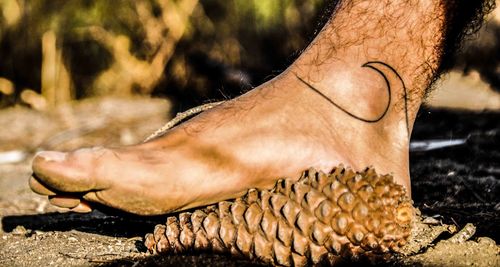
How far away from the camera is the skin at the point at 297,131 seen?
1329 mm

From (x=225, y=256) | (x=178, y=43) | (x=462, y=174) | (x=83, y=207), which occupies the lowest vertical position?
(x=225, y=256)

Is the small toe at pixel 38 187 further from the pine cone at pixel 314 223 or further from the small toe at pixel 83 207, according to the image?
the pine cone at pixel 314 223

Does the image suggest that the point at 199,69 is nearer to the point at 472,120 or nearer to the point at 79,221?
the point at 472,120

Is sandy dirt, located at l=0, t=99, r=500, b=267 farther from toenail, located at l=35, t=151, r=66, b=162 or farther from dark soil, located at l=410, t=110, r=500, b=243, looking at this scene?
toenail, located at l=35, t=151, r=66, b=162

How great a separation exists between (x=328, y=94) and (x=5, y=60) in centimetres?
293

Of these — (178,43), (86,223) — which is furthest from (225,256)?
(178,43)

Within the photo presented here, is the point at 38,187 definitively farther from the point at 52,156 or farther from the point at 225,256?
the point at 225,256

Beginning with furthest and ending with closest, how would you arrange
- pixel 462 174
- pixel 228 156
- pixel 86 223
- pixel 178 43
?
pixel 178 43 < pixel 462 174 < pixel 86 223 < pixel 228 156

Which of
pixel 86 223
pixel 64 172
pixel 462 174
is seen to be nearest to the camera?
pixel 64 172

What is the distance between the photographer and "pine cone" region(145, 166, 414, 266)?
1.26 metres

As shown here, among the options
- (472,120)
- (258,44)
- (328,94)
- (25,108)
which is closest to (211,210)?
(328,94)

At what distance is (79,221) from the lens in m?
1.87

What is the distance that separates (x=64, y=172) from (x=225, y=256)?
1.11 ft

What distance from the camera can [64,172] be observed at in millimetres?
1271
